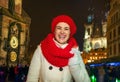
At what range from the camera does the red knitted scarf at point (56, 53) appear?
4340mm

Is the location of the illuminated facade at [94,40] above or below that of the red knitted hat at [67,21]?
above

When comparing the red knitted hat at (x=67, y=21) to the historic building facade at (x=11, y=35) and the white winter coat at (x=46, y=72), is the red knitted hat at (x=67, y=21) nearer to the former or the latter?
the white winter coat at (x=46, y=72)

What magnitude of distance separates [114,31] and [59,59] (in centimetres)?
5002

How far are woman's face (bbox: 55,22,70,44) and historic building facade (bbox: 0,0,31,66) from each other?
35.4 metres

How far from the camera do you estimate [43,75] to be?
176 inches

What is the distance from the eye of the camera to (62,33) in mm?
4508

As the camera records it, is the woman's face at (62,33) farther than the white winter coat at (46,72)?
Yes

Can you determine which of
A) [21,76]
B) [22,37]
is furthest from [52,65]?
[22,37]

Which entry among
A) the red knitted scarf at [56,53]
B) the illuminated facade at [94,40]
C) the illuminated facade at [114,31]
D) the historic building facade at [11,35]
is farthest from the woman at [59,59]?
the illuminated facade at [94,40]

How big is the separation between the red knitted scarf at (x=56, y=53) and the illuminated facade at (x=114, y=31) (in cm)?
4683

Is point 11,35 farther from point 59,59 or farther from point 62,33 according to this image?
point 59,59

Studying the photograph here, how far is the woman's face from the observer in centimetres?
450

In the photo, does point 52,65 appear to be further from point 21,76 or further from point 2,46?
point 2,46

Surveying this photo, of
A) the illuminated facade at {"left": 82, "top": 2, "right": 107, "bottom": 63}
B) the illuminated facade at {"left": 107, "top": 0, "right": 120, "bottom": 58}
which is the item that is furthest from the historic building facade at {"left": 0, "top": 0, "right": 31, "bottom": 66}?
the illuminated facade at {"left": 82, "top": 2, "right": 107, "bottom": 63}
